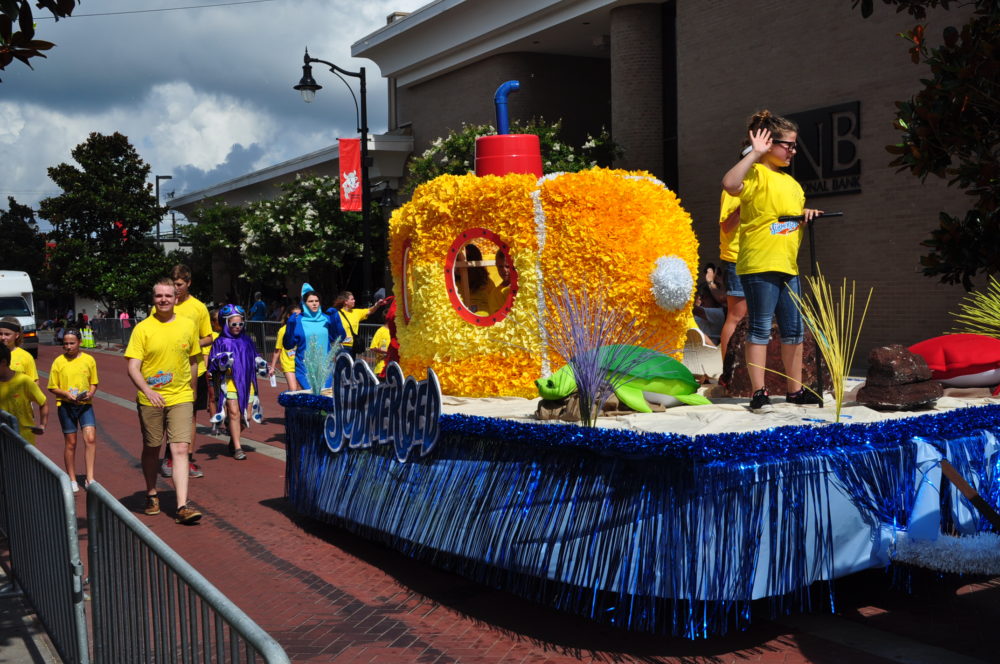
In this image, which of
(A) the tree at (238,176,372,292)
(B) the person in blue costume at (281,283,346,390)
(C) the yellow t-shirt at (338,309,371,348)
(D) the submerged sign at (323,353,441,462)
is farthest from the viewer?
(A) the tree at (238,176,372,292)

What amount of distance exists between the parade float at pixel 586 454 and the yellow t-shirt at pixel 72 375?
7.36ft

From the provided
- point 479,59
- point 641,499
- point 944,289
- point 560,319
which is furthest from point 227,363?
point 479,59

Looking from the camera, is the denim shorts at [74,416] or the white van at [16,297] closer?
the denim shorts at [74,416]

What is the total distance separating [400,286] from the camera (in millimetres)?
7656

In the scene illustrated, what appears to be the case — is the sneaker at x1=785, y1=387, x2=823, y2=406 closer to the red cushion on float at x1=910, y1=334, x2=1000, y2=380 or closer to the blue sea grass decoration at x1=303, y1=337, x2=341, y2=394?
the red cushion on float at x1=910, y1=334, x2=1000, y2=380

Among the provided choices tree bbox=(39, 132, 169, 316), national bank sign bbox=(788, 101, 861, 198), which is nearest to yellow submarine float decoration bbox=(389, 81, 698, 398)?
national bank sign bbox=(788, 101, 861, 198)

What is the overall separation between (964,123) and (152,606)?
4186 mm

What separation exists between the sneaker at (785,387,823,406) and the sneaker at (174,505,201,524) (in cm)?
433

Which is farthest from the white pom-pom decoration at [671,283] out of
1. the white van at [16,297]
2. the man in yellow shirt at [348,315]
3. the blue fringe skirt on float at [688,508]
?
the white van at [16,297]

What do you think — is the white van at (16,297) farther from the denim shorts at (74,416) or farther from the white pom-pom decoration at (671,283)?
the white pom-pom decoration at (671,283)

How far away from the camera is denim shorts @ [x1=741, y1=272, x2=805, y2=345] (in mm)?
5867

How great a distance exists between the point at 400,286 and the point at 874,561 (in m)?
4.20

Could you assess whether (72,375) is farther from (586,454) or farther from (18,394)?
(586,454)

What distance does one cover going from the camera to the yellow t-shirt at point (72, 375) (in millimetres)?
8398
